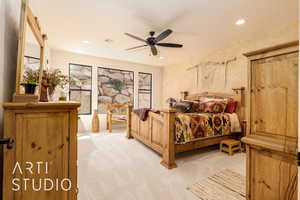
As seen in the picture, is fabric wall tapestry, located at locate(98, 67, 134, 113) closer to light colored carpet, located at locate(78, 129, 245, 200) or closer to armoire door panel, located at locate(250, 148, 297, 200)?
light colored carpet, located at locate(78, 129, 245, 200)

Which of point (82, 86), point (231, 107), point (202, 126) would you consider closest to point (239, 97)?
point (231, 107)

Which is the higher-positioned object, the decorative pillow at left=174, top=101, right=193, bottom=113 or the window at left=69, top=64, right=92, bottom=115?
the window at left=69, top=64, right=92, bottom=115

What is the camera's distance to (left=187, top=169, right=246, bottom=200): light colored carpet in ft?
5.21

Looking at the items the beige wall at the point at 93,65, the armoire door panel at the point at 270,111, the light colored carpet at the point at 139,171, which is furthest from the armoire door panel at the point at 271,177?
the beige wall at the point at 93,65

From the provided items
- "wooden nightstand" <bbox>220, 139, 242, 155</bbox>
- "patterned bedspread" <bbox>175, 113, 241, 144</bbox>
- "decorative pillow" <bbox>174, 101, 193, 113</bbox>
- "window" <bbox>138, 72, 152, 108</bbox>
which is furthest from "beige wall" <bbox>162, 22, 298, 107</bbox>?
"wooden nightstand" <bbox>220, 139, 242, 155</bbox>

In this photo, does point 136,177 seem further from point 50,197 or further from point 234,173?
point 234,173

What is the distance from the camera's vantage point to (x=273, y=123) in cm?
99

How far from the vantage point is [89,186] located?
1742mm

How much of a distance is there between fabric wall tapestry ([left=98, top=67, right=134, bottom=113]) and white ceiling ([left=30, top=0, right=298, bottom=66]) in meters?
1.49

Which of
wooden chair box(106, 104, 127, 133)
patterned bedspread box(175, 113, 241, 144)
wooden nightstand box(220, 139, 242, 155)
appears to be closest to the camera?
patterned bedspread box(175, 113, 241, 144)

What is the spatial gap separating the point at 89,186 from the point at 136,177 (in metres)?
0.60

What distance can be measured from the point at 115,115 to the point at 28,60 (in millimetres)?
3664

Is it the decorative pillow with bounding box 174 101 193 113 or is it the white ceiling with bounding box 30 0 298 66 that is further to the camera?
the decorative pillow with bounding box 174 101 193 113

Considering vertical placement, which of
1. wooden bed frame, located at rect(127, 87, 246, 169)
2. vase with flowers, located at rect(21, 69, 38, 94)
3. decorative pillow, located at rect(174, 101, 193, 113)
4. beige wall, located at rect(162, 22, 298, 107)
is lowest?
wooden bed frame, located at rect(127, 87, 246, 169)
